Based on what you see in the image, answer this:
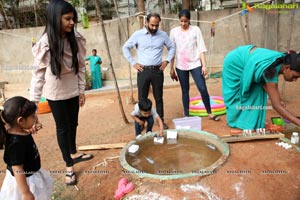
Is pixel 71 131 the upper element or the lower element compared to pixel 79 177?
upper

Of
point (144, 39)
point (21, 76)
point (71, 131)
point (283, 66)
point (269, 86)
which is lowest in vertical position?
point (21, 76)

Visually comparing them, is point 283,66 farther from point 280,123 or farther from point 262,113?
point 280,123

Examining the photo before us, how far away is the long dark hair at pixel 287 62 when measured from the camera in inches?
88.0

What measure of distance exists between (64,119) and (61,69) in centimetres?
48

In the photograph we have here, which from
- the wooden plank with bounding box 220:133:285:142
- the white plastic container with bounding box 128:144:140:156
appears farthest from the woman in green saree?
the white plastic container with bounding box 128:144:140:156

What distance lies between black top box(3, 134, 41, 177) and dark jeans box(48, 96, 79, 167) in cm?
59

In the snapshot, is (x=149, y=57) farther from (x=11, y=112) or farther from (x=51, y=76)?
(x=11, y=112)

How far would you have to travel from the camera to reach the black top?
63.8 inches

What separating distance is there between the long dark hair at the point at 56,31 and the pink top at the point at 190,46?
172 centimetres

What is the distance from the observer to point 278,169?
2400mm

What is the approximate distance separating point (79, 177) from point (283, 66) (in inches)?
89.2

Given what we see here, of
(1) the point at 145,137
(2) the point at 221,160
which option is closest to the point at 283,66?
(2) the point at 221,160

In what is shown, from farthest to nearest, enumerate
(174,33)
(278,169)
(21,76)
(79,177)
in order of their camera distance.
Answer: (21,76) → (174,33) → (79,177) → (278,169)

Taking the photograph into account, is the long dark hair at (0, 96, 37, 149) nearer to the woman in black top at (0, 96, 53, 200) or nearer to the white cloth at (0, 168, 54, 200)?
the woman in black top at (0, 96, 53, 200)
